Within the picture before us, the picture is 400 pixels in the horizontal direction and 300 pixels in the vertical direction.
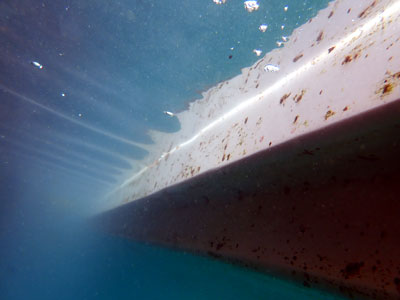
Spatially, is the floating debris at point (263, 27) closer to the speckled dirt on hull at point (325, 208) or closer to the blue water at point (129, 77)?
the blue water at point (129, 77)

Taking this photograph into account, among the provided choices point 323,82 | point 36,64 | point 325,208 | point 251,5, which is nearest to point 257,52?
point 251,5

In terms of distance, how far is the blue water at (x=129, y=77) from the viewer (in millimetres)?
4156

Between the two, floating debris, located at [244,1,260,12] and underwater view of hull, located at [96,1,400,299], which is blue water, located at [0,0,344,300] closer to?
floating debris, located at [244,1,260,12]

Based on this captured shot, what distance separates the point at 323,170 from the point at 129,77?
5.96 m

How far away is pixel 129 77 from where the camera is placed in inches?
252

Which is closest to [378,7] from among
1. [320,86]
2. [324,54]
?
[324,54]

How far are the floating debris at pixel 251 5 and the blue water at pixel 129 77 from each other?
80 mm

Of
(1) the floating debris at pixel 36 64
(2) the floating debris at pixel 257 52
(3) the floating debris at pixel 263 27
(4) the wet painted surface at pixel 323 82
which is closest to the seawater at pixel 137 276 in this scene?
(4) the wet painted surface at pixel 323 82

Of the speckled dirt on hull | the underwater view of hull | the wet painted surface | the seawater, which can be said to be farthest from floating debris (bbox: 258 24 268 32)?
the seawater

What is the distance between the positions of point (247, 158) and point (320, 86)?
0.76 metres

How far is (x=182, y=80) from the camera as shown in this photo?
5672 mm

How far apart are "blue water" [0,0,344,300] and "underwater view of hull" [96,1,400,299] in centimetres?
82

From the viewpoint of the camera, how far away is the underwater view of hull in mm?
1253

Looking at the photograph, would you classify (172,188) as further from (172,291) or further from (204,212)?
(172,291)
